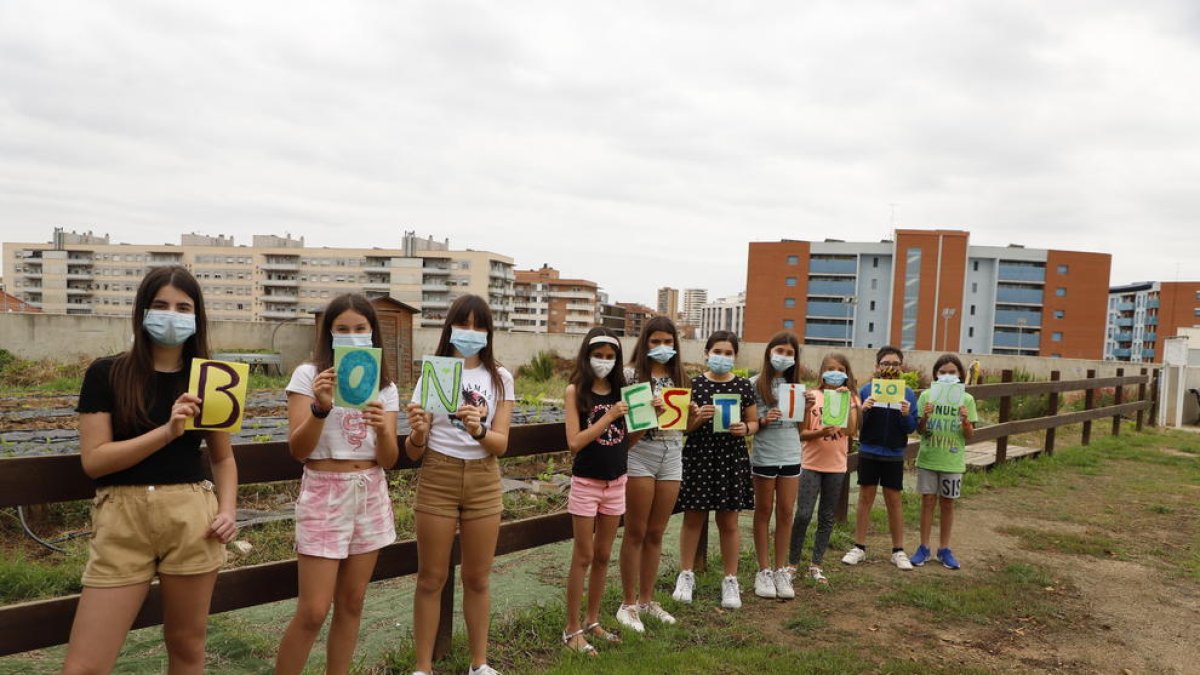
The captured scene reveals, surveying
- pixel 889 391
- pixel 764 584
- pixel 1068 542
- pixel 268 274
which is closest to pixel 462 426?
pixel 764 584

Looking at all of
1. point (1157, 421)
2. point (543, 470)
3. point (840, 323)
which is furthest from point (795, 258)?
point (543, 470)

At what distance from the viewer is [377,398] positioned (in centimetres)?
284

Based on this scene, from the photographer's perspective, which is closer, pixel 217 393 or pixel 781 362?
pixel 217 393

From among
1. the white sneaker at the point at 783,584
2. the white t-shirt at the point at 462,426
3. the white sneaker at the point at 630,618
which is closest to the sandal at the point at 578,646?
the white sneaker at the point at 630,618

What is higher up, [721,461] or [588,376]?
[588,376]

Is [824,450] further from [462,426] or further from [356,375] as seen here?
[356,375]

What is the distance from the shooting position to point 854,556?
219 inches

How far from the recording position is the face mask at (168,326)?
2.41 m

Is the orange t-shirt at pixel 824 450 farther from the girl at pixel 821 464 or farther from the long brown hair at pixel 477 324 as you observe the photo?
the long brown hair at pixel 477 324

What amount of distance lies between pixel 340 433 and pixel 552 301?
127 metres

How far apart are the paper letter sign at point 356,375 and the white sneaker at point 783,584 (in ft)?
10.2

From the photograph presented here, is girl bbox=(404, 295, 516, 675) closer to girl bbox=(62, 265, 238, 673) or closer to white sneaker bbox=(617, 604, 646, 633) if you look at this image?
girl bbox=(62, 265, 238, 673)

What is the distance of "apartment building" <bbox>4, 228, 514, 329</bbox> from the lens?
355 ft

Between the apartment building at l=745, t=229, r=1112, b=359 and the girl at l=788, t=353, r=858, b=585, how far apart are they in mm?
77335
